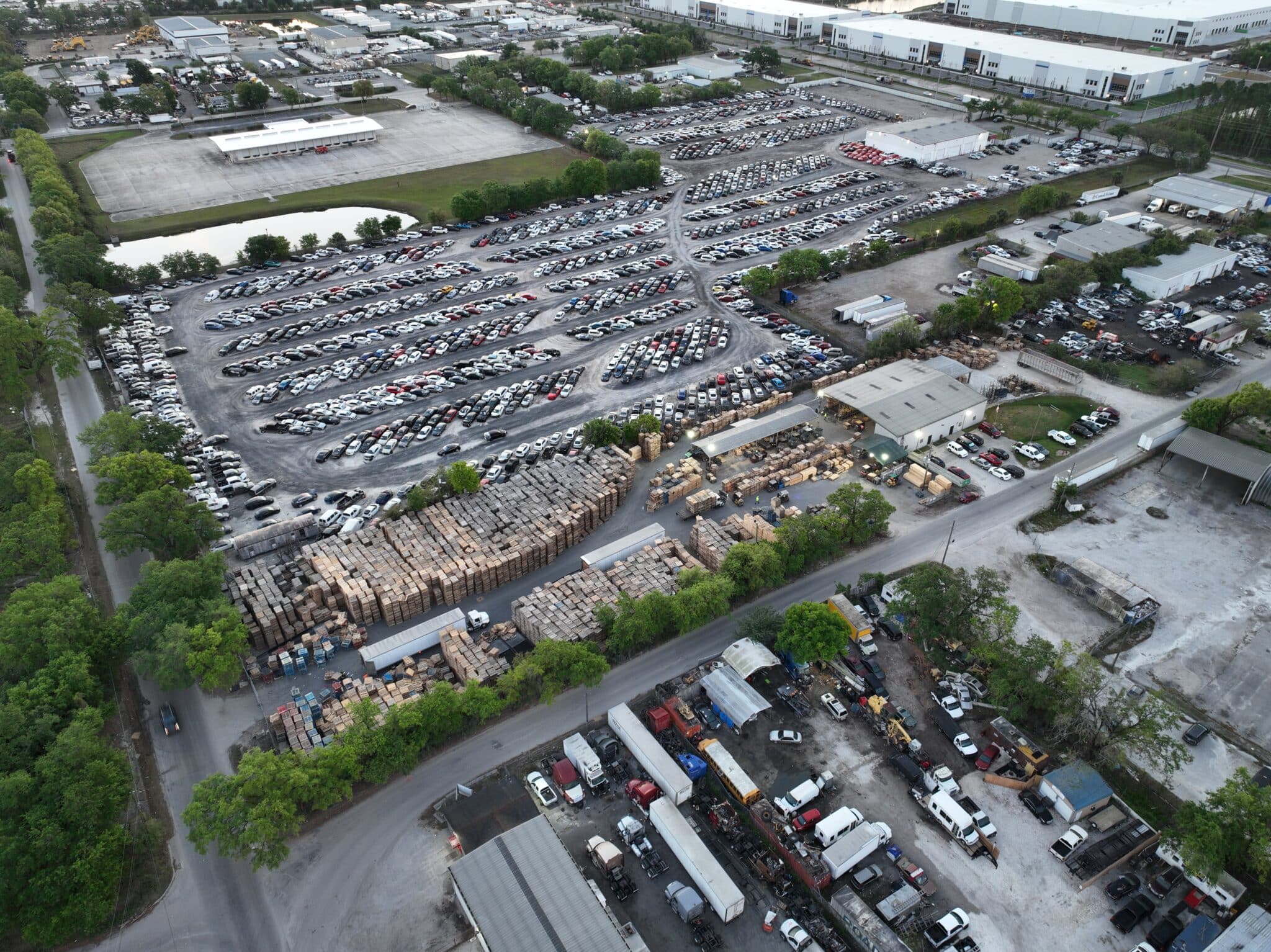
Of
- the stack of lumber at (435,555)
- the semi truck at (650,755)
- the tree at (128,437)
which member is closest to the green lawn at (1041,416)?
the stack of lumber at (435,555)

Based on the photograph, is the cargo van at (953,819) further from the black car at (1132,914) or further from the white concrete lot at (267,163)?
the white concrete lot at (267,163)

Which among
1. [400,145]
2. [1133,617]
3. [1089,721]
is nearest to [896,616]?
[1089,721]

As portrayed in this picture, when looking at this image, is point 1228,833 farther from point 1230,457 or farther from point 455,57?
point 455,57

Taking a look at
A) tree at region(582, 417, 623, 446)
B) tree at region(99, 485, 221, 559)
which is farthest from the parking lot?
tree at region(99, 485, 221, 559)

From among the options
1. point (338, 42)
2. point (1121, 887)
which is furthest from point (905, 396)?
point (338, 42)

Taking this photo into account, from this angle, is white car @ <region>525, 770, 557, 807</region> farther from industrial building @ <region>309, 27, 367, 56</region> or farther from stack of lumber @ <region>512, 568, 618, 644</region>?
industrial building @ <region>309, 27, 367, 56</region>

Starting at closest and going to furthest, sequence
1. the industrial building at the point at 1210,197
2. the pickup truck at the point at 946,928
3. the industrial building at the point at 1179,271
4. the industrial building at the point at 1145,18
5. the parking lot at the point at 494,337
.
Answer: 1. the pickup truck at the point at 946,928
2. the parking lot at the point at 494,337
3. the industrial building at the point at 1179,271
4. the industrial building at the point at 1210,197
5. the industrial building at the point at 1145,18
